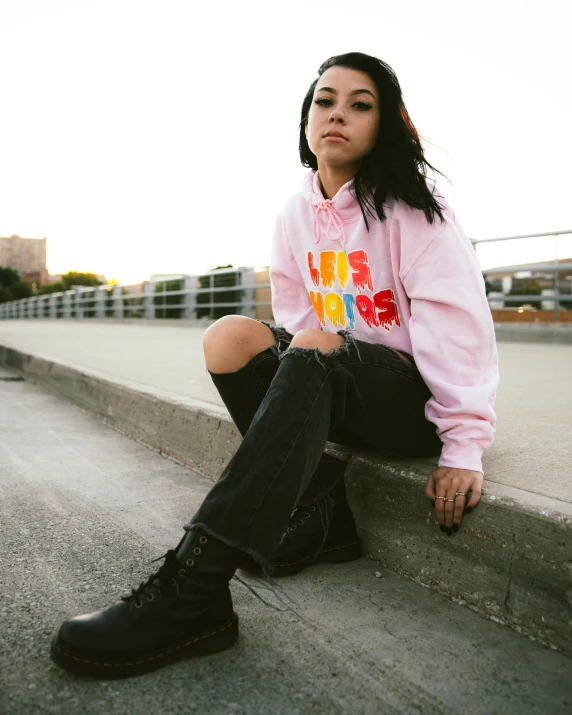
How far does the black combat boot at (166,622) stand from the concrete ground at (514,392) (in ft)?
2.19

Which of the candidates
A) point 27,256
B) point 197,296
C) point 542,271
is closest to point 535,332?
point 542,271

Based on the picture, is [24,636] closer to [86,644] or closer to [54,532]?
[86,644]

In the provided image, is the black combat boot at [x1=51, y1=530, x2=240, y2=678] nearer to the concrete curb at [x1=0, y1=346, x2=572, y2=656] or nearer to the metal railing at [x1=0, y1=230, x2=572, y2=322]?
the concrete curb at [x1=0, y1=346, x2=572, y2=656]

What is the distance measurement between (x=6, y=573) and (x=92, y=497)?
0.65 metres

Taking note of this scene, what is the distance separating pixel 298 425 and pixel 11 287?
104 m

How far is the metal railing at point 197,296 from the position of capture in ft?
26.0

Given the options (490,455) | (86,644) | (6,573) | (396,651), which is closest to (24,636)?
(86,644)

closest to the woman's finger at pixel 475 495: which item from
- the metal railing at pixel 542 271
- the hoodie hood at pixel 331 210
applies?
the hoodie hood at pixel 331 210

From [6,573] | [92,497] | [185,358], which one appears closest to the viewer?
[6,573]

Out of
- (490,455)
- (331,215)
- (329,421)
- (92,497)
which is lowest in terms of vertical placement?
(92,497)

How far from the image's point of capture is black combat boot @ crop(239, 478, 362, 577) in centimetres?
163

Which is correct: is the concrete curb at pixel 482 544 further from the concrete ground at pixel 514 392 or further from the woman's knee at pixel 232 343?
the woman's knee at pixel 232 343

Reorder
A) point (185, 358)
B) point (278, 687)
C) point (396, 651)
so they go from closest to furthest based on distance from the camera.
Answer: point (278, 687)
point (396, 651)
point (185, 358)

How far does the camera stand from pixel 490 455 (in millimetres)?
1804
